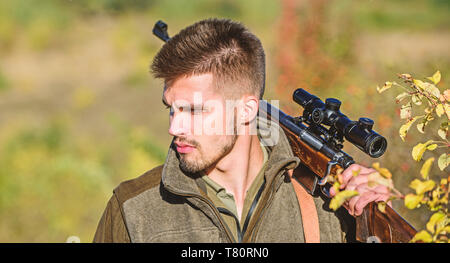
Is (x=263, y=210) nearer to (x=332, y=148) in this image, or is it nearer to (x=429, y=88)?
(x=332, y=148)

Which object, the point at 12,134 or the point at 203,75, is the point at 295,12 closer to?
the point at 12,134

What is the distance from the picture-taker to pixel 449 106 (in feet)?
8.82

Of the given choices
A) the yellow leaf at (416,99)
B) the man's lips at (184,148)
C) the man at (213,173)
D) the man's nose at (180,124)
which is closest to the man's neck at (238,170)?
the man at (213,173)

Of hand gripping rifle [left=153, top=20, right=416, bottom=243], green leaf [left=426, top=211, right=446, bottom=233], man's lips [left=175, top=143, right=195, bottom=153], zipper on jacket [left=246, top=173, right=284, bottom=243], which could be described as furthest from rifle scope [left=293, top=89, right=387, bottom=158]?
green leaf [left=426, top=211, right=446, bottom=233]

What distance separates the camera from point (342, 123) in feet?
11.4

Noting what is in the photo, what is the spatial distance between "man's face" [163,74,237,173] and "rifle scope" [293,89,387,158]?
66cm

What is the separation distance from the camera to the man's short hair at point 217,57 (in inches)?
140

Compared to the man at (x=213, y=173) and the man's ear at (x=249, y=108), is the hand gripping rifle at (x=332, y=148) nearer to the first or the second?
the man at (x=213, y=173)

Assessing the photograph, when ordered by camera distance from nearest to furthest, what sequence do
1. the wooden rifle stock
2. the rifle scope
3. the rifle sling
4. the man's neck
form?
the wooden rifle stock < the rifle scope < the rifle sling < the man's neck

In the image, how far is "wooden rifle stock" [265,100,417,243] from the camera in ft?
9.53

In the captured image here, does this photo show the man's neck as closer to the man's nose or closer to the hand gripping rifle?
the hand gripping rifle

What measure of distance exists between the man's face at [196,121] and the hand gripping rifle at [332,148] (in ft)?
2.02

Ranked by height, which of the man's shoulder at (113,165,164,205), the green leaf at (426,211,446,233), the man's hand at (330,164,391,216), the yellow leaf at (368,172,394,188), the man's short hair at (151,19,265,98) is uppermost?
the man's short hair at (151,19,265,98)
